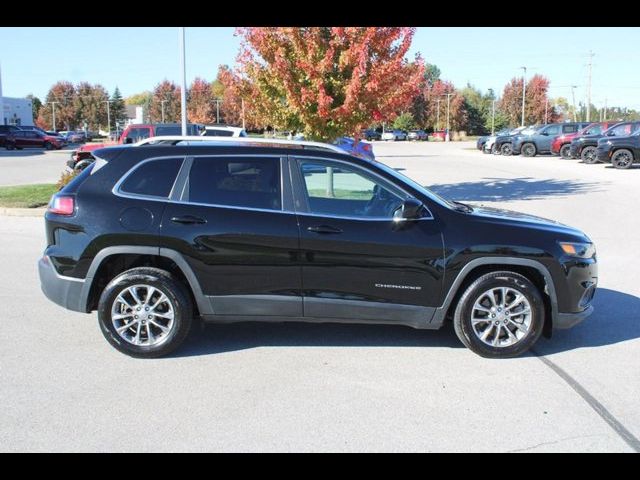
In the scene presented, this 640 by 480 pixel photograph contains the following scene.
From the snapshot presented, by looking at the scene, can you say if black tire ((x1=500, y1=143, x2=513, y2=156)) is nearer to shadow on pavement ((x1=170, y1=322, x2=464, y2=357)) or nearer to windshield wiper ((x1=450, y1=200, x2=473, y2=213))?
windshield wiper ((x1=450, y1=200, x2=473, y2=213))

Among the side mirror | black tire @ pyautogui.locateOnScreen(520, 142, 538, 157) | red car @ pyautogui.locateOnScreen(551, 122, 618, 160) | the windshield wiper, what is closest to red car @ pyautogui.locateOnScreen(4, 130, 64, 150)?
black tire @ pyautogui.locateOnScreen(520, 142, 538, 157)

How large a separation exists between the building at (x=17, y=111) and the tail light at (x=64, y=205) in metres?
72.4

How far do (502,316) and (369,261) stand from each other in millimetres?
1179

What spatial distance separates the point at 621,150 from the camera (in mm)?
24766

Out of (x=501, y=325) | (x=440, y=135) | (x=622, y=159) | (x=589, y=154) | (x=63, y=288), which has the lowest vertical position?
(x=501, y=325)

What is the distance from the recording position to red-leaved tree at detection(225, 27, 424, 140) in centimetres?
1266

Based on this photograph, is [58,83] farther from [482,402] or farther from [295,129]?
[482,402]

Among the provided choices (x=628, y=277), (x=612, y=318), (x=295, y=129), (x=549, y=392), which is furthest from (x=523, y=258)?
(x=295, y=129)

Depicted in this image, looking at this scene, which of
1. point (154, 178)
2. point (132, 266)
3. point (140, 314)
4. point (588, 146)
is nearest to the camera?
point (140, 314)

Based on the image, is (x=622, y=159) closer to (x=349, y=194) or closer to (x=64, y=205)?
(x=349, y=194)

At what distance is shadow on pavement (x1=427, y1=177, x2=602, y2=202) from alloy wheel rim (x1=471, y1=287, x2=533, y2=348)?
11.0 meters

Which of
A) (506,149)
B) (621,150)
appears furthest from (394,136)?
(621,150)

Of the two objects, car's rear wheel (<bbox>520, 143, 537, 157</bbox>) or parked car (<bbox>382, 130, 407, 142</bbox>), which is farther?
parked car (<bbox>382, 130, 407, 142</bbox>)

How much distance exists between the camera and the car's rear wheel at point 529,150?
117 feet
